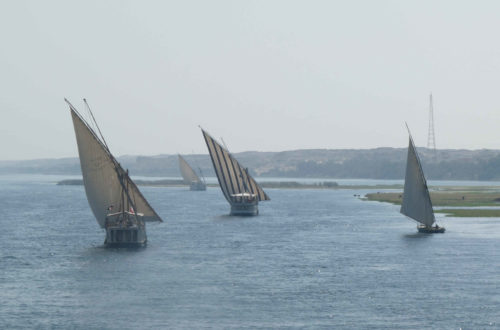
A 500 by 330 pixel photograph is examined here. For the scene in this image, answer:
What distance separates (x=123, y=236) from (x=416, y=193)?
40095 mm

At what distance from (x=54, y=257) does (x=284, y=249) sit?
25.8 metres

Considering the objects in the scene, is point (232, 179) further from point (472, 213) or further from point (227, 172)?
point (472, 213)

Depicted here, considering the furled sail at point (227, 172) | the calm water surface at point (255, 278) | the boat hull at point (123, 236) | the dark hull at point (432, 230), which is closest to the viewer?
the calm water surface at point (255, 278)

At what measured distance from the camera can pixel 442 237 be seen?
108 meters

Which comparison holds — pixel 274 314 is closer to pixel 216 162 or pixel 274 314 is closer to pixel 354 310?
pixel 354 310

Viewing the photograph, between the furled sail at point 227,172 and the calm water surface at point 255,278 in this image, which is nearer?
the calm water surface at point 255,278

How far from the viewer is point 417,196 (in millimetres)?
110688

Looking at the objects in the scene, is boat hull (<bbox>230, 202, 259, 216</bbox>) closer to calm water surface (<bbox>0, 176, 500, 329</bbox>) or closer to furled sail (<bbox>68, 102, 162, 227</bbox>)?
calm water surface (<bbox>0, 176, 500, 329</bbox>)

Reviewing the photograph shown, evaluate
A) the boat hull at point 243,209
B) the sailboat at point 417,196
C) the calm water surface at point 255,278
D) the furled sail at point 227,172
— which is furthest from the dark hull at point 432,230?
the furled sail at point 227,172

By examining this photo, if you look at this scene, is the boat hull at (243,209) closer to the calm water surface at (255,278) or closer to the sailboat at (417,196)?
the calm water surface at (255,278)

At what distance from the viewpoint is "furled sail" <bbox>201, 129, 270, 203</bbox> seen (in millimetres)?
149250

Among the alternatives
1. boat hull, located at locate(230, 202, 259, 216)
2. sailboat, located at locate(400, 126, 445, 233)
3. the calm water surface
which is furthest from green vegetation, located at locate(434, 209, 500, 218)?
boat hull, located at locate(230, 202, 259, 216)

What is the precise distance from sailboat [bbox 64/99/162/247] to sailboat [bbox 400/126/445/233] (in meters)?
35.3

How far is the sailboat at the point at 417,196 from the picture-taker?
109m
